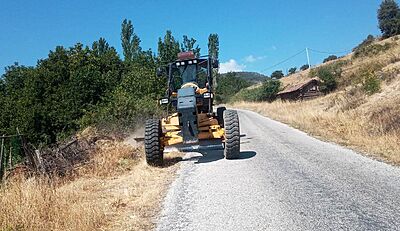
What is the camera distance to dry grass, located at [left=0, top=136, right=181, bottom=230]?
5.58 metres

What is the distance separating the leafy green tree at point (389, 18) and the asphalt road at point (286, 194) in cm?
8836

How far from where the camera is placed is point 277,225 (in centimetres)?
530

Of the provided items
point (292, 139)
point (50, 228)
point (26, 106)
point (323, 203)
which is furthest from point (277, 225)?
point (26, 106)

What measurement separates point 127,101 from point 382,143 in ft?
44.9

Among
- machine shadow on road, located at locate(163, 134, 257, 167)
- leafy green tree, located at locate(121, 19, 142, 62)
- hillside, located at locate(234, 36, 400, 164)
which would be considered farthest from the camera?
leafy green tree, located at locate(121, 19, 142, 62)

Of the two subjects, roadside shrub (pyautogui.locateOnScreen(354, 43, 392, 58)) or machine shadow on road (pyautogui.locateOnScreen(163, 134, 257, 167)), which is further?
roadside shrub (pyautogui.locateOnScreen(354, 43, 392, 58))

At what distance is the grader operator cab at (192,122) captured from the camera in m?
10.4

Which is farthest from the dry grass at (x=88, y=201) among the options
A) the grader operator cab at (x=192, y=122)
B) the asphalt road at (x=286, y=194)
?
the grader operator cab at (x=192, y=122)

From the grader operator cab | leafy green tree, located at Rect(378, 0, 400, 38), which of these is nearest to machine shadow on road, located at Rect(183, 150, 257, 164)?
the grader operator cab

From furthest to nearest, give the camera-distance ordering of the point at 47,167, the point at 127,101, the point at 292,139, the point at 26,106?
the point at 26,106 < the point at 127,101 < the point at 292,139 < the point at 47,167

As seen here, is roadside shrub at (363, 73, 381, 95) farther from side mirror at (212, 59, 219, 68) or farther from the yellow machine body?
the yellow machine body

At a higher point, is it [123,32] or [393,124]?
[123,32]

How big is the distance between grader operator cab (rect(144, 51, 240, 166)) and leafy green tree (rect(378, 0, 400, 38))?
87227 millimetres

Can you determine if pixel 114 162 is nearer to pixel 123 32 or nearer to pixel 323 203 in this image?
pixel 323 203
